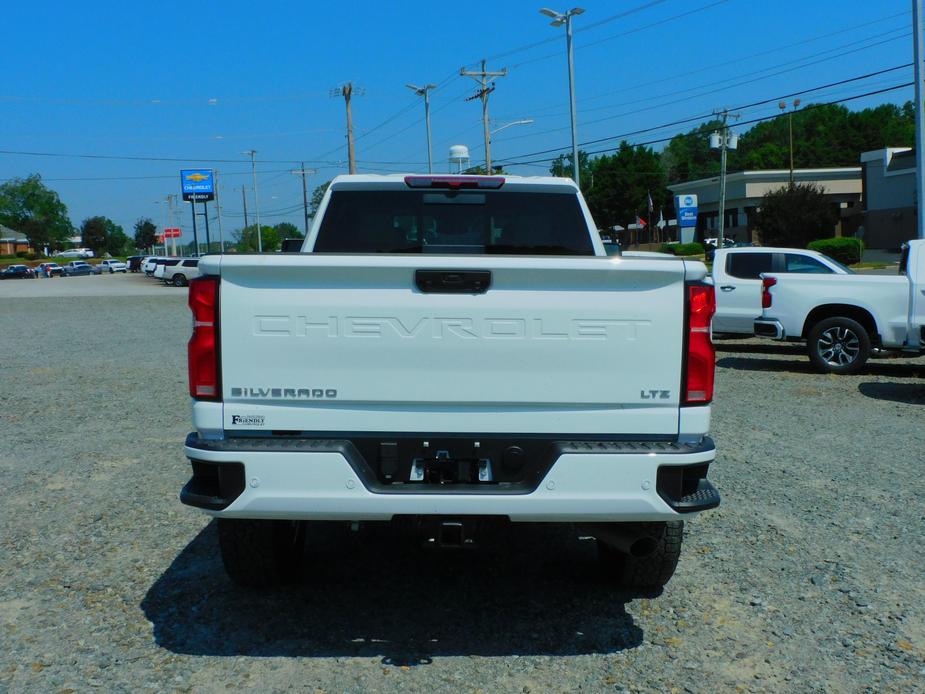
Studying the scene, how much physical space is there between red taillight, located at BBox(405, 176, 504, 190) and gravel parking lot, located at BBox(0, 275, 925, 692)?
7.11 feet

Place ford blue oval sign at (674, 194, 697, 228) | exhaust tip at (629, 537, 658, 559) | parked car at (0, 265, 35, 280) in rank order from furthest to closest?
parked car at (0, 265, 35, 280) < ford blue oval sign at (674, 194, 697, 228) < exhaust tip at (629, 537, 658, 559)

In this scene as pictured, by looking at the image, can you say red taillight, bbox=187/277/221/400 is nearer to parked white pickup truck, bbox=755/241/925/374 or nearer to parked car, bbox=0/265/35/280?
parked white pickup truck, bbox=755/241/925/374

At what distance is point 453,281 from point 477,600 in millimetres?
1850

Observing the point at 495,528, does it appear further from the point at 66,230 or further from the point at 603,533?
the point at 66,230

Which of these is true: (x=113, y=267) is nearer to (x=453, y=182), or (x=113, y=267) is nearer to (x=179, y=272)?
(x=179, y=272)

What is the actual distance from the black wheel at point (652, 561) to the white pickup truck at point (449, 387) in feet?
1.94

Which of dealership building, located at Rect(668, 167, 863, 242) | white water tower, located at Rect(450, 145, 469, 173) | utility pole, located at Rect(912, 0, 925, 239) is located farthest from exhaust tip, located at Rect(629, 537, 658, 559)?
dealership building, located at Rect(668, 167, 863, 242)

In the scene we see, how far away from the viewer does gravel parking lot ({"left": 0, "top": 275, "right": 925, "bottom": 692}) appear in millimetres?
3984

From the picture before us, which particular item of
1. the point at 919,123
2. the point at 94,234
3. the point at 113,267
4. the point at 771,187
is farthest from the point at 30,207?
the point at 919,123

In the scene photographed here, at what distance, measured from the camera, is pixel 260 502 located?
151 inches

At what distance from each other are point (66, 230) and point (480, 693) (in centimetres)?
18891

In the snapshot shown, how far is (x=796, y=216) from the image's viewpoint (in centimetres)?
5650

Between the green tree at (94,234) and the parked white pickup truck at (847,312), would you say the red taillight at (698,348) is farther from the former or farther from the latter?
the green tree at (94,234)

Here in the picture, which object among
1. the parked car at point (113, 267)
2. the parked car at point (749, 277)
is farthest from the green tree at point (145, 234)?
the parked car at point (749, 277)
